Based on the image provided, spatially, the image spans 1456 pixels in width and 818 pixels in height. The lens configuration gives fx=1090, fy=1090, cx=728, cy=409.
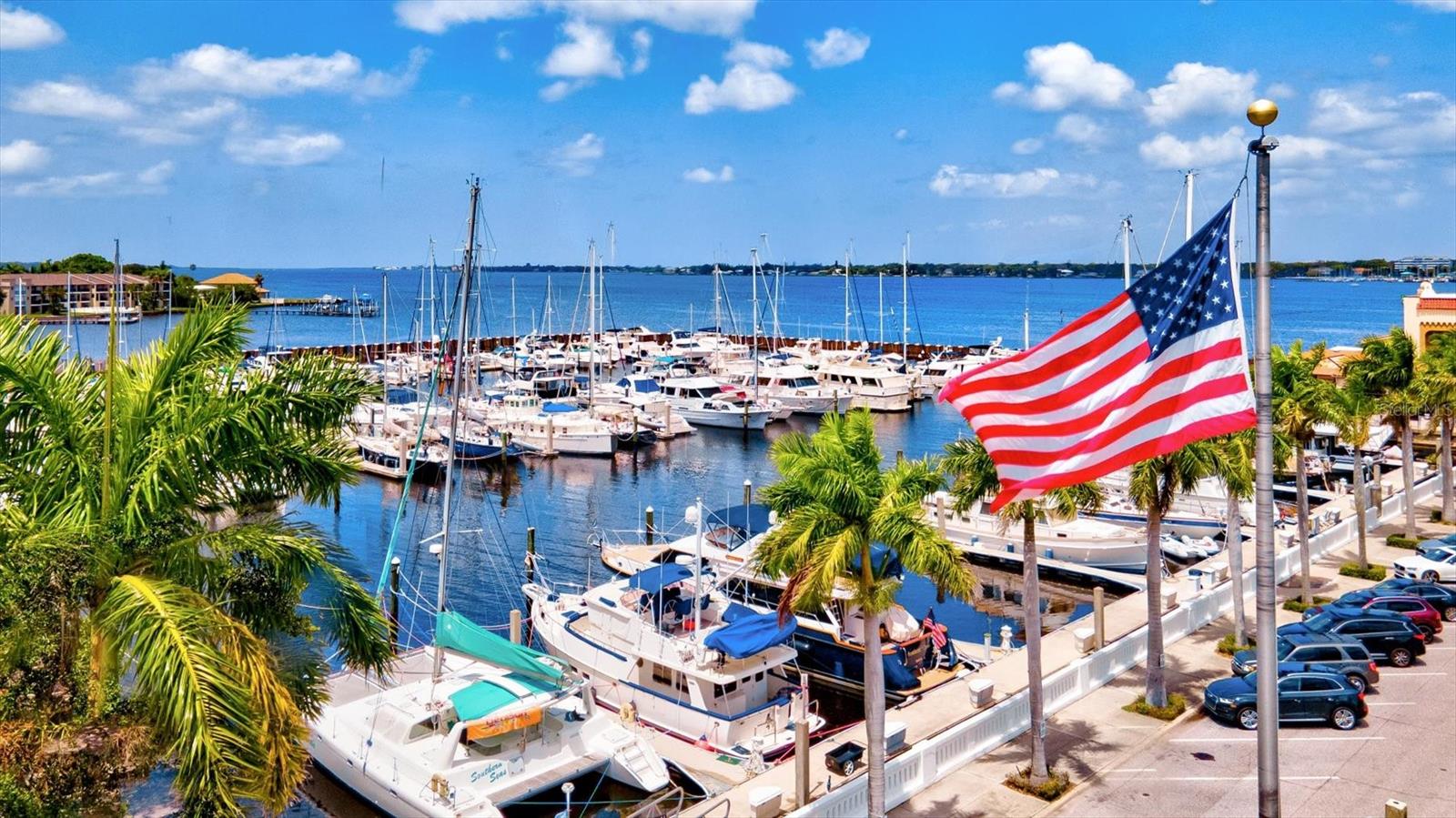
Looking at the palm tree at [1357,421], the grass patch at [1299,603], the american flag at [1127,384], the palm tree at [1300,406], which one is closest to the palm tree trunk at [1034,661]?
the american flag at [1127,384]

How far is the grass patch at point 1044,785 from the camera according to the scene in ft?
66.6

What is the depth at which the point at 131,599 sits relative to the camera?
9.16 meters

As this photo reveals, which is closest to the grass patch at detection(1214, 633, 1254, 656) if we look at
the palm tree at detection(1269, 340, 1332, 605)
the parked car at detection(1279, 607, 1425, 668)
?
the parked car at detection(1279, 607, 1425, 668)

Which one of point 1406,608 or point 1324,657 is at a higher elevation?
point 1406,608

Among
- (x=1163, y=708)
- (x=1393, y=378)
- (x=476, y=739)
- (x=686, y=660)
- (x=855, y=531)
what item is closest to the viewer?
(x=855, y=531)

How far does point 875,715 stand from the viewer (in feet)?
58.8

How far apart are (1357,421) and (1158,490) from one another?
1869cm

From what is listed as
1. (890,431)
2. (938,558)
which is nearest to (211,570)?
(938,558)

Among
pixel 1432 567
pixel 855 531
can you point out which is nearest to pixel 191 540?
pixel 855 531

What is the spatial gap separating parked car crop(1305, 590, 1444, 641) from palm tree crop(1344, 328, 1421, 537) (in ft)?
38.9

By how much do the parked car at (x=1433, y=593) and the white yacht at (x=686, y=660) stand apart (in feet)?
56.1

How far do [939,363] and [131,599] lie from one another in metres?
103

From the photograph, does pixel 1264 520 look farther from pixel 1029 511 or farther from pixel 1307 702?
pixel 1307 702

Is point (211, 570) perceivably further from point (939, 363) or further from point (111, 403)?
Result: point (939, 363)
